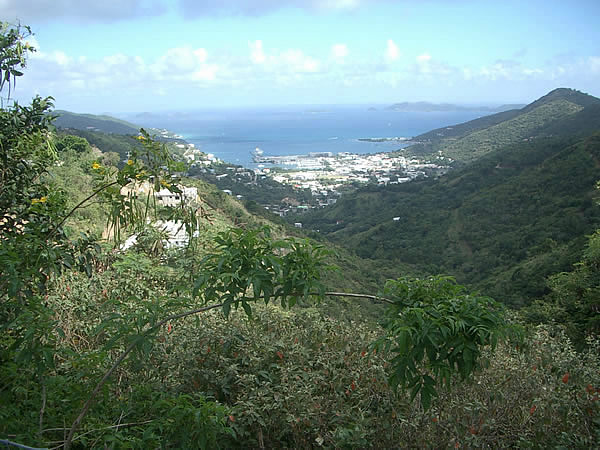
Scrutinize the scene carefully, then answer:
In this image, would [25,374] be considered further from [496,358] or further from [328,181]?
[328,181]

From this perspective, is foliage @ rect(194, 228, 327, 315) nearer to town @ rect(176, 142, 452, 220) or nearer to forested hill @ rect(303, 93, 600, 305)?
forested hill @ rect(303, 93, 600, 305)

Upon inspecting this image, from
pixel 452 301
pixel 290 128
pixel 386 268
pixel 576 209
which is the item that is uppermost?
pixel 290 128

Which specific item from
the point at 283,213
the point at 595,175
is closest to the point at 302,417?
the point at 595,175

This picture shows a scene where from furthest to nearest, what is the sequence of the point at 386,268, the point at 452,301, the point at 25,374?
the point at 386,268, the point at 25,374, the point at 452,301

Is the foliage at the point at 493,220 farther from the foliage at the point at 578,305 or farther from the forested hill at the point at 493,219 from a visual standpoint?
the foliage at the point at 578,305

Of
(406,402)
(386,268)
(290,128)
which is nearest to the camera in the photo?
(406,402)

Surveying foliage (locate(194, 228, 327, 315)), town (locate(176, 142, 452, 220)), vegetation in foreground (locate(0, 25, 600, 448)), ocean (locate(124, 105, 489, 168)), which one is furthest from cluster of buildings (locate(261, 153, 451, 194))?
foliage (locate(194, 228, 327, 315))
